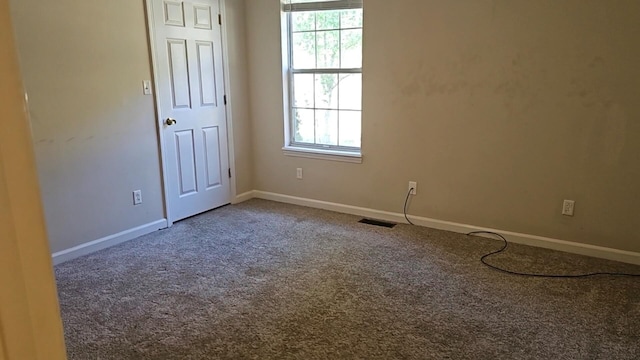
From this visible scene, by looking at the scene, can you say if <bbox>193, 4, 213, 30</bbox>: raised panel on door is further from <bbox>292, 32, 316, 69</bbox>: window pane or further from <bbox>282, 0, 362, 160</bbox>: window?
<bbox>292, 32, 316, 69</bbox>: window pane

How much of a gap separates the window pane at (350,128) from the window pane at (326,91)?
15cm

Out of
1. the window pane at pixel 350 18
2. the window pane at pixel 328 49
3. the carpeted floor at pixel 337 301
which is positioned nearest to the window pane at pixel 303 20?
the window pane at pixel 328 49

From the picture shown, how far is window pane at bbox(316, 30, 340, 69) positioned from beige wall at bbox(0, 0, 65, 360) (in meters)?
3.99

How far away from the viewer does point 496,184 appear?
11.9 ft

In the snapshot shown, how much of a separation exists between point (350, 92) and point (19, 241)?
155 inches

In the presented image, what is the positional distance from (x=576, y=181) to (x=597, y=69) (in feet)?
2.62

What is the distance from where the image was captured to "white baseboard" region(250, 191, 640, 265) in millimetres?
3298

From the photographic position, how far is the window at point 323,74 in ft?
13.7

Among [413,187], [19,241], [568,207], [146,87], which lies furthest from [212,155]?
[19,241]

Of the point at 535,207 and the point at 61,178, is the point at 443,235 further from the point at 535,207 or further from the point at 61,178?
the point at 61,178

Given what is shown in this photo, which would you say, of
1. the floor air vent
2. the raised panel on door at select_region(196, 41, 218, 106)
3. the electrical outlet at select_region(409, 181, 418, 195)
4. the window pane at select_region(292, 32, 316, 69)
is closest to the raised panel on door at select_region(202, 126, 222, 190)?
the raised panel on door at select_region(196, 41, 218, 106)

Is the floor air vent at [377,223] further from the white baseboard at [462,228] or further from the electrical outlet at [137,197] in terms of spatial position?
the electrical outlet at [137,197]

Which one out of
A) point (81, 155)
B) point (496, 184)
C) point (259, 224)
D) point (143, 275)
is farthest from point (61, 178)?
point (496, 184)

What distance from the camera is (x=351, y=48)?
418cm
